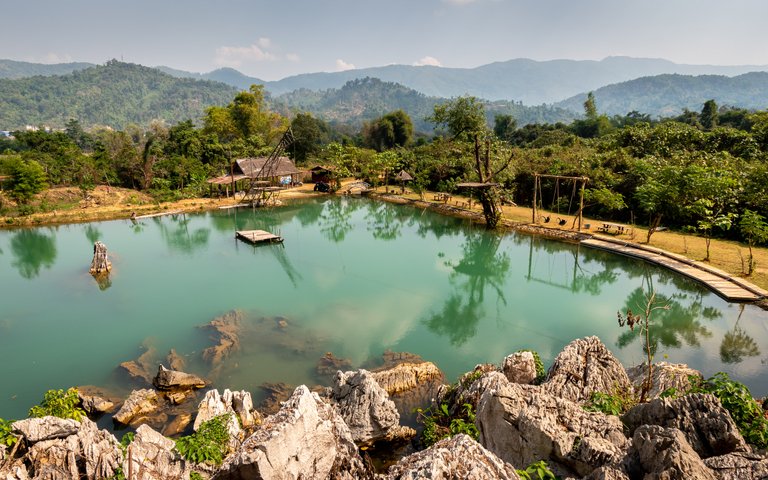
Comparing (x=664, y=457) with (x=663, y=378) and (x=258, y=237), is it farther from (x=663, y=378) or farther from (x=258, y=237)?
(x=258, y=237)

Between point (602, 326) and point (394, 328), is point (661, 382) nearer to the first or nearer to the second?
point (602, 326)

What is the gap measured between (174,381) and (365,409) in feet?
15.5

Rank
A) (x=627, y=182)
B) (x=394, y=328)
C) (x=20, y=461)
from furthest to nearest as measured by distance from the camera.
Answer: (x=627, y=182)
(x=394, y=328)
(x=20, y=461)

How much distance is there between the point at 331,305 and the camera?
45.4 feet

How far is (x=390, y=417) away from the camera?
24.7 feet

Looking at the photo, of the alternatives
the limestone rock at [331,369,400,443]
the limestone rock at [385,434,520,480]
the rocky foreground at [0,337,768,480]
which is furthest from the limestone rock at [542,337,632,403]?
the limestone rock at [385,434,520,480]

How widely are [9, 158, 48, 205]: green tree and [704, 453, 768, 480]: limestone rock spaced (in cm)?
3317

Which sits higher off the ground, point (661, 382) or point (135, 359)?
point (661, 382)

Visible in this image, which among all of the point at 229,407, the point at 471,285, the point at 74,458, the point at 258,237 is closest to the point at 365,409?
the point at 229,407

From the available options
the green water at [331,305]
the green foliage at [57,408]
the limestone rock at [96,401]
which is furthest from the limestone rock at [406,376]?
the limestone rock at [96,401]

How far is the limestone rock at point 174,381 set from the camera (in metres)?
9.34

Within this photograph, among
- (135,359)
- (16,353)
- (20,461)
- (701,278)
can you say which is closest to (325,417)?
(20,461)

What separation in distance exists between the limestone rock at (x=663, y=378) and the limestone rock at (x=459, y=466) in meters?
4.67

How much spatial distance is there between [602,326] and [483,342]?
140 inches
